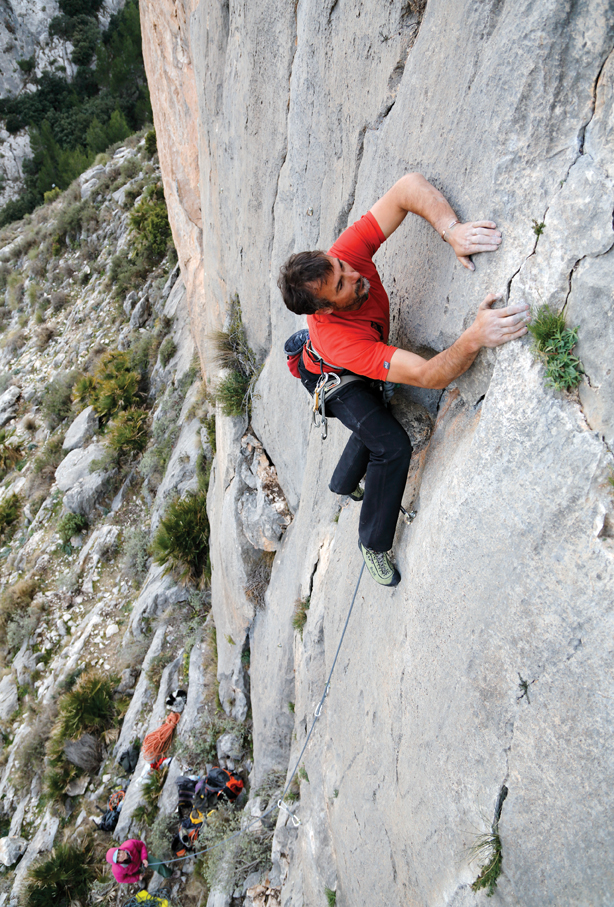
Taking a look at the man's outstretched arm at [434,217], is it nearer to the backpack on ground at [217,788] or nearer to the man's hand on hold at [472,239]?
the man's hand on hold at [472,239]

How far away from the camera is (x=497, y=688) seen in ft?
6.48

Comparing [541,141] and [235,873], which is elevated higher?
[541,141]

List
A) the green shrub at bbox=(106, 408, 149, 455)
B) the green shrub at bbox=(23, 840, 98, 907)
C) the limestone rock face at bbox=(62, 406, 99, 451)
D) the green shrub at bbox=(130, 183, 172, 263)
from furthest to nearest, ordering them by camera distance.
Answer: the green shrub at bbox=(130, 183, 172, 263)
the limestone rock face at bbox=(62, 406, 99, 451)
the green shrub at bbox=(106, 408, 149, 455)
the green shrub at bbox=(23, 840, 98, 907)

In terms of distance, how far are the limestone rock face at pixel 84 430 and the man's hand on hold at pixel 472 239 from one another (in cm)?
1246

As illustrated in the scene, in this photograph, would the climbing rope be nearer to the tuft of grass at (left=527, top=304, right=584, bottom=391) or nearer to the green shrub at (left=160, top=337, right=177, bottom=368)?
the tuft of grass at (left=527, top=304, right=584, bottom=391)

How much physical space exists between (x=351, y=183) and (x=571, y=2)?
1778 millimetres

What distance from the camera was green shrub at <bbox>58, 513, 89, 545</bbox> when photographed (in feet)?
36.9

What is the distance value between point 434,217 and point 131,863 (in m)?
7.74

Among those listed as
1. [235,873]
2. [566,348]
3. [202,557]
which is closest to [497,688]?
[566,348]

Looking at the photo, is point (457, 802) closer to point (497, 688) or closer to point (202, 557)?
point (497, 688)

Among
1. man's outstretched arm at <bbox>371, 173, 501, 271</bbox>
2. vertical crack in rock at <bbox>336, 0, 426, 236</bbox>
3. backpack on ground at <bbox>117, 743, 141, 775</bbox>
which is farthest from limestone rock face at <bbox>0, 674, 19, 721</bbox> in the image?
man's outstretched arm at <bbox>371, 173, 501, 271</bbox>

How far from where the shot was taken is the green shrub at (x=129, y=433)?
11.7m

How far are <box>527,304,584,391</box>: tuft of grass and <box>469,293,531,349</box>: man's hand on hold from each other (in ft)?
0.20

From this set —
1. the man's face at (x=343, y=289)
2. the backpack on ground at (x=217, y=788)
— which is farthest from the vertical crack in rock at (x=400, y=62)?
the backpack on ground at (x=217, y=788)
